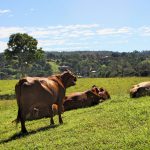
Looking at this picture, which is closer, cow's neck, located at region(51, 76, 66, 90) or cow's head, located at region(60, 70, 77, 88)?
cow's neck, located at region(51, 76, 66, 90)

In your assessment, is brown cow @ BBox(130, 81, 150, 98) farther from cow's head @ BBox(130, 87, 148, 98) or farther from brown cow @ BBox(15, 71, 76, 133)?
brown cow @ BBox(15, 71, 76, 133)

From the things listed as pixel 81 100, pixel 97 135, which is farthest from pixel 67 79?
pixel 97 135

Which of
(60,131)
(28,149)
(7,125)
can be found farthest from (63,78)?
(28,149)

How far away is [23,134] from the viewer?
17.4 m

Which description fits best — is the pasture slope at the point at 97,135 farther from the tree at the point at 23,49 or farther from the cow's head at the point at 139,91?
Answer: the tree at the point at 23,49

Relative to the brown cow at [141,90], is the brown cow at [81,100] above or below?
below

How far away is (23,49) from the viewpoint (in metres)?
68.6

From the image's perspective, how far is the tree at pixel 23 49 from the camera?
67375mm

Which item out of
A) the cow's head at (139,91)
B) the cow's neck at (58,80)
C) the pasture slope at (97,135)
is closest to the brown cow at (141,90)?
the cow's head at (139,91)

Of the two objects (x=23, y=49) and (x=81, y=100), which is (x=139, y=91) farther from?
(x=23, y=49)

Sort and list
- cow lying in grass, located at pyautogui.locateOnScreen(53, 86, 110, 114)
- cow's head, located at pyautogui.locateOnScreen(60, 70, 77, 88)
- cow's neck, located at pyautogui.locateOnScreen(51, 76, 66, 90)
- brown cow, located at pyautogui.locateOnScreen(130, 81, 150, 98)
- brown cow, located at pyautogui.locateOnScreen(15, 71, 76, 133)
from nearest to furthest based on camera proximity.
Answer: brown cow, located at pyautogui.locateOnScreen(15, 71, 76, 133), cow's neck, located at pyautogui.locateOnScreen(51, 76, 66, 90), cow's head, located at pyautogui.locateOnScreen(60, 70, 77, 88), brown cow, located at pyautogui.locateOnScreen(130, 81, 150, 98), cow lying in grass, located at pyautogui.locateOnScreen(53, 86, 110, 114)

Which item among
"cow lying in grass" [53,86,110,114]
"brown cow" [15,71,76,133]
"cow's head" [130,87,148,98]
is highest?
"brown cow" [15,71,76,133]

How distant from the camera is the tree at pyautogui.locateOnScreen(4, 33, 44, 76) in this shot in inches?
2653

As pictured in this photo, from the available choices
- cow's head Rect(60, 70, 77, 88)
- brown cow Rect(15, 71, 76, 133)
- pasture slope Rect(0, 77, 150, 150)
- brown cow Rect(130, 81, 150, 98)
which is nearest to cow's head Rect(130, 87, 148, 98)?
brown cow Rect(130, 81, 150, 98)
